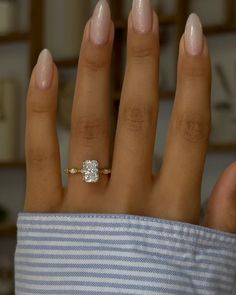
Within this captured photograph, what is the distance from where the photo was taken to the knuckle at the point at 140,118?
20.3 inches

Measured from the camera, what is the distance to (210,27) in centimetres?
219

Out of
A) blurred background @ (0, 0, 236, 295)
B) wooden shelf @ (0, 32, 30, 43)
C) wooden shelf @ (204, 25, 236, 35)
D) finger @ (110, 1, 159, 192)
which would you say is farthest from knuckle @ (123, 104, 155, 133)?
wooden shelf @ (0, 32, 30, 43)

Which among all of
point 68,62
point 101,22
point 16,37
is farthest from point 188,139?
point 16,37

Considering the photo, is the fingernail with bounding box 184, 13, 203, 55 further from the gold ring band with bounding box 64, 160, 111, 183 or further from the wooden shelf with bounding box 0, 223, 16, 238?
the wooden shelf with bounding box 0, 223, 16, 238

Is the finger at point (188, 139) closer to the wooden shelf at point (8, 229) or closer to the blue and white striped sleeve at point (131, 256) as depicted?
the blue and white striped sleeve at point (131, 256)

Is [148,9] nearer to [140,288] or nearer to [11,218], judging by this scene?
[140,288]

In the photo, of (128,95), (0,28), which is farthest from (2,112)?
(128,95)

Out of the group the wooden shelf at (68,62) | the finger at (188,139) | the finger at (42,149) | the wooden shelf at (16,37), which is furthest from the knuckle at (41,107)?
the wooden shelf at (16,37)

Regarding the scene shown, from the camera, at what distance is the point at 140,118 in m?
0.52

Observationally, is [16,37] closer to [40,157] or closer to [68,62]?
[68,62]

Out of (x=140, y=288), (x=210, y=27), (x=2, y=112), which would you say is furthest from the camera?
(x=2, y=112)

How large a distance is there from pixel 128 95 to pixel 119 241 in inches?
5.1

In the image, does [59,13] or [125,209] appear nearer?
[125,209]

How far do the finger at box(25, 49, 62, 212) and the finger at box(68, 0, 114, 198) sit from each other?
2cm
